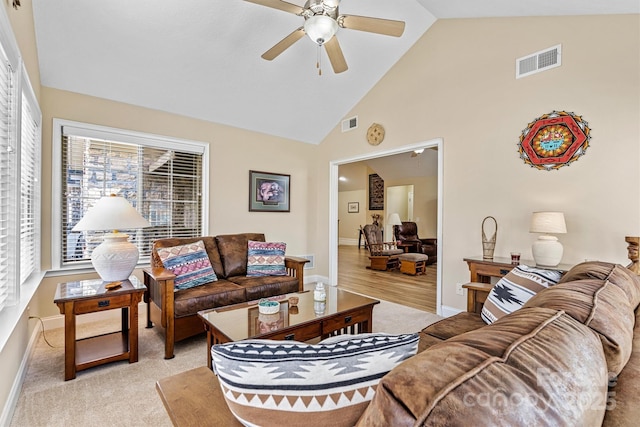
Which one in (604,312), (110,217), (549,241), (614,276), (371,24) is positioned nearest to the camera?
(604,312)

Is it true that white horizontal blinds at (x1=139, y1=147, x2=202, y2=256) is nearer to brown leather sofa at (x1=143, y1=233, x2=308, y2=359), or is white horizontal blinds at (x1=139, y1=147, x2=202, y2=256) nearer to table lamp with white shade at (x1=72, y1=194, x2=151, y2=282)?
brown leather sofa at (x1=143, y1=233, x2=308, y2=359)

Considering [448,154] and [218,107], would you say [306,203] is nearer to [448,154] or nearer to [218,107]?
[218,107]

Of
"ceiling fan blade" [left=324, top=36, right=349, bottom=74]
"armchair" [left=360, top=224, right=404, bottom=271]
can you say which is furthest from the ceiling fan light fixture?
"armchair" [left=360, top=224, right=404, bottom=271]

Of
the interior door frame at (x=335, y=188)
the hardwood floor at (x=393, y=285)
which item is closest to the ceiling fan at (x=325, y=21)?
the interior door frame at (x=335, y=188)

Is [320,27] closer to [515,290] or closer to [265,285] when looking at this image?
[515,290]

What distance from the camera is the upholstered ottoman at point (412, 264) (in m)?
6.17

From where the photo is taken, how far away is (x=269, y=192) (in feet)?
16.1

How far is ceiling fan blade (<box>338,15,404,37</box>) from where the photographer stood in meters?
2.32

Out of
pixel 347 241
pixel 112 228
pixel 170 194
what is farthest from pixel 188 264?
pixel 347 241

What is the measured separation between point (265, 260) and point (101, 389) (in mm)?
1840

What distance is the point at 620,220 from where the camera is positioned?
2.62m

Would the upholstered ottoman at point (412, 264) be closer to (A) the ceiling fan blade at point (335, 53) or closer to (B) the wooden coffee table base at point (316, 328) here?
(B) the wooden coffee table base at point (316, 328)

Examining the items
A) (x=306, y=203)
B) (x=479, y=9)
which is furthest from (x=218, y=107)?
(x=479, y=9)

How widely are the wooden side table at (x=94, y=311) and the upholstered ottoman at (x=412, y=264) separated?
4935mm
